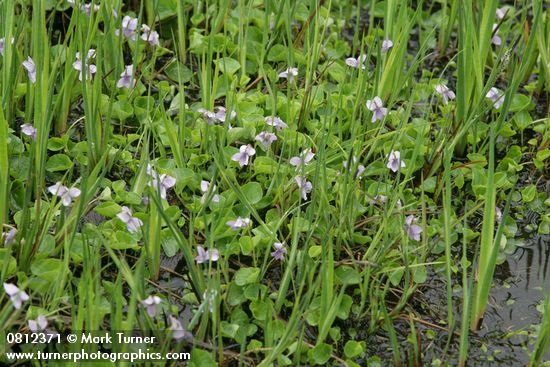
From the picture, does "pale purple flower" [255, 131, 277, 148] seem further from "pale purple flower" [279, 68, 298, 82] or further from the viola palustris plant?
"pale purple flower" [279, 68, 298, 82]

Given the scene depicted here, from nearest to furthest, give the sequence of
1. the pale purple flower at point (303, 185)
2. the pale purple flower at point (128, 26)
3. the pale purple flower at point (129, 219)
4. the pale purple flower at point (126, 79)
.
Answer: the pale purple flower at point (129, 219), the pale purple flower at point (303, 185), the pale purple flower at point (126, 79), the pale purple flower at point (128, 26)

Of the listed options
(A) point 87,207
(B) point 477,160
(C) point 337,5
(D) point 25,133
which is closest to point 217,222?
(A) point 87,207

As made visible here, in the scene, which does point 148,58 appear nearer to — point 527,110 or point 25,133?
point 25,133

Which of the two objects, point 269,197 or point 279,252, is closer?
point 279,252

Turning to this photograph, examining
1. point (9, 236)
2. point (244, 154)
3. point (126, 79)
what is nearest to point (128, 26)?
point (126, 79)

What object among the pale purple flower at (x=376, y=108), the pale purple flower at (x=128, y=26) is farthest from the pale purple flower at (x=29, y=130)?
the pale purple flower at (x=376, y=108)

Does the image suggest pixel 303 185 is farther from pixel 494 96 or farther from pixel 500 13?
pixel 500 13

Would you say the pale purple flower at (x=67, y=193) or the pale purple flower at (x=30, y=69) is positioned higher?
the pale purple flower at (x=30, y=69)

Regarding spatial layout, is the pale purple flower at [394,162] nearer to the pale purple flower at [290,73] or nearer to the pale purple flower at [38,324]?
the pale purple flower at [290,73]
